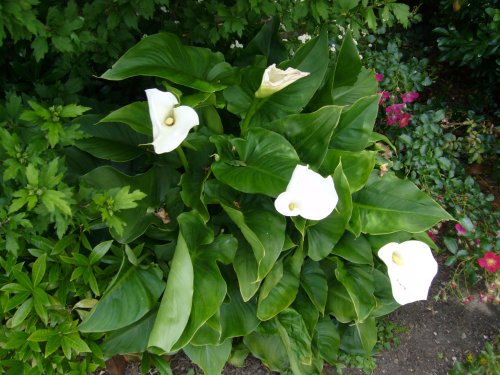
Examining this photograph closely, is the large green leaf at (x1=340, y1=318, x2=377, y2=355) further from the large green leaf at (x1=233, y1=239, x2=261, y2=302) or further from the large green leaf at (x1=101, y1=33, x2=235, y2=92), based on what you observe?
the large green leaf at (x1=101, y1=33, x2=235, y2=92)

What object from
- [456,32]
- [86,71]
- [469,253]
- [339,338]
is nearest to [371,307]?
[339,338]

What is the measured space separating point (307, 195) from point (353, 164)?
39 centimetres

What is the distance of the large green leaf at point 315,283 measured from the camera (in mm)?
1716

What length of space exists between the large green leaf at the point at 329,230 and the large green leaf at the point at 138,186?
512 mm

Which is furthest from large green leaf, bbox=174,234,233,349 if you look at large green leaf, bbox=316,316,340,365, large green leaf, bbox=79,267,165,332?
large green leaf, bbox=316,316,340,365

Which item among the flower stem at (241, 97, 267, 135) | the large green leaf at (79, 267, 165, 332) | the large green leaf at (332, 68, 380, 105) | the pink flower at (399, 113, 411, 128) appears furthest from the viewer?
the pink flower at (399, 113, 411, 128)

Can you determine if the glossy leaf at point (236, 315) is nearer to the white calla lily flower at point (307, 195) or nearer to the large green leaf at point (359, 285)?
the large green leaf at point (359, 285)

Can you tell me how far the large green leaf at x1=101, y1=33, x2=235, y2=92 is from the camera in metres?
1.45

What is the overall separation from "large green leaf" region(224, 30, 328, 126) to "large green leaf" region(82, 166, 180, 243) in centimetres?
35

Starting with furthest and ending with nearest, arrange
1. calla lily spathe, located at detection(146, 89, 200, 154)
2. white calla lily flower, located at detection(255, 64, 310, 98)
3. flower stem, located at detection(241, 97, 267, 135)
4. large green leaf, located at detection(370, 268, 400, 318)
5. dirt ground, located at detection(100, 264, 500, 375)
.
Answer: dirt ground, located at detection(100, 264, 500, 375), large green leaf, located at detection(370, 268, 400, 318), flower stem, located at detection(241, 97, 267, 135), white calla lily flower, located at detection(255, 64, 310, 98), calla lily spathe, located at detection(146, 89, 200, 154)

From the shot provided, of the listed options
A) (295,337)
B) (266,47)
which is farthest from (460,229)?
(266,47)

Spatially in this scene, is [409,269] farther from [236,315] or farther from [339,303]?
[236,315]

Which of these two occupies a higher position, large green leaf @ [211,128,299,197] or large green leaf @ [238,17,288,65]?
large green leaf @ [238,17,288,65]

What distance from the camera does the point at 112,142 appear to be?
1.71 metres
